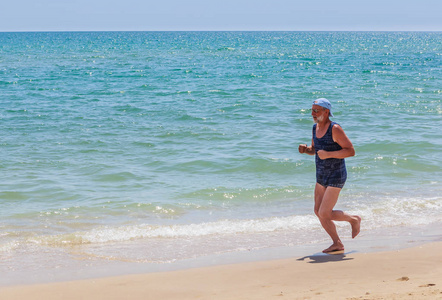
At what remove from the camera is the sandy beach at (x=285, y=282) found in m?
4.50

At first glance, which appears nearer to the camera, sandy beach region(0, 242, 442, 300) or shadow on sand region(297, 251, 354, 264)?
sandy beach region(0, 242, 442, 300)

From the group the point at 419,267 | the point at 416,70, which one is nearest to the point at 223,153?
the point at 419,267

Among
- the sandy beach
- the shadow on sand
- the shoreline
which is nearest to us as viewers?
the sandy beach

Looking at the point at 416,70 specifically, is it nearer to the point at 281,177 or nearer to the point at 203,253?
the point at 281,177

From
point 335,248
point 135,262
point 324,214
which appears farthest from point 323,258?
point 135,262

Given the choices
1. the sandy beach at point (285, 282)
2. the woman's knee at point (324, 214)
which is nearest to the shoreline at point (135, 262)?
the sandy beach at point (285, 282)

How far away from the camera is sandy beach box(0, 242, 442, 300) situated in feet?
14.8

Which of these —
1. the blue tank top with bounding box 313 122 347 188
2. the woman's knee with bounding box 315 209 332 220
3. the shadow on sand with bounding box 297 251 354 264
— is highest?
the blue tank top with bounding box 313 122 347 188

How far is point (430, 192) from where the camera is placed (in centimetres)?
864

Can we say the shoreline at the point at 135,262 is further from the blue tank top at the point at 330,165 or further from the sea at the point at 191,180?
the blue tank top at the point at 330,165

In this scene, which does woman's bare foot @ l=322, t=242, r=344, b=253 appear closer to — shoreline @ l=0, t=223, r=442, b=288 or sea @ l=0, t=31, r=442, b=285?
shoreline @ l=0, t=223, r=442, b=288

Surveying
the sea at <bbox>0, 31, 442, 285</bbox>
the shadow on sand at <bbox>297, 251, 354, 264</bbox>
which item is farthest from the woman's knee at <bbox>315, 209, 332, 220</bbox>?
the sea at <bbox>0, 31, 442, 285</bbox>

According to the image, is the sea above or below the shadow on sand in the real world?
above

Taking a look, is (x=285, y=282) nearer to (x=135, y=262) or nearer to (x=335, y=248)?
(x=335, y=248)
